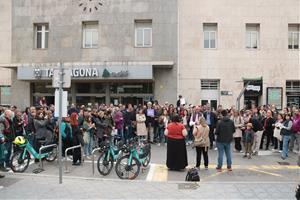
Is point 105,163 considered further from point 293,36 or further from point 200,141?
point 293,36

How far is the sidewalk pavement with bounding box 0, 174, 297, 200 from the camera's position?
8.95m

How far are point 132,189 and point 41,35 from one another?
20335 mm

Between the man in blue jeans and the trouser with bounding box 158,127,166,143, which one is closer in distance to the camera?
the man in blue jeans

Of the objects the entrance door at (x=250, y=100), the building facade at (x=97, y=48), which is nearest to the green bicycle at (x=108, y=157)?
the building facade at (x=97, y=48)

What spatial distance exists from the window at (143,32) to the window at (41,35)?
20.6 feet

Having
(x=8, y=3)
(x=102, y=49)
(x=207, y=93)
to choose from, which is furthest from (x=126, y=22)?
(x=8, y=3)

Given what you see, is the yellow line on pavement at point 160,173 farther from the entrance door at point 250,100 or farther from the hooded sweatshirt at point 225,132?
the entrance door at point 250,100

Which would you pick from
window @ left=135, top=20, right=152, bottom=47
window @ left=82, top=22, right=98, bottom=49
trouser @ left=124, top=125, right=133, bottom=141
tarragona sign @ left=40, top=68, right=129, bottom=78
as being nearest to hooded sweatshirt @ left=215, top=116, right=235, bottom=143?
trouser @ left=124, top=125, right=133, bottom=141

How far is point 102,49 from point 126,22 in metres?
2.36

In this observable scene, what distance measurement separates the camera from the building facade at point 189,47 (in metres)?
25.8

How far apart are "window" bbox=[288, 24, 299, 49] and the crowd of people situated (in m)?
9.33

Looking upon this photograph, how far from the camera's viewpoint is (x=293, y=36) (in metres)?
26.5

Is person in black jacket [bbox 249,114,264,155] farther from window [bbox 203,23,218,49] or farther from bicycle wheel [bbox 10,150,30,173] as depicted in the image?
window [bbox 203,23,218,49]

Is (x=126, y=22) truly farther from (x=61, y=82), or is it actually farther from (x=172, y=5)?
(x=61, y=82)
